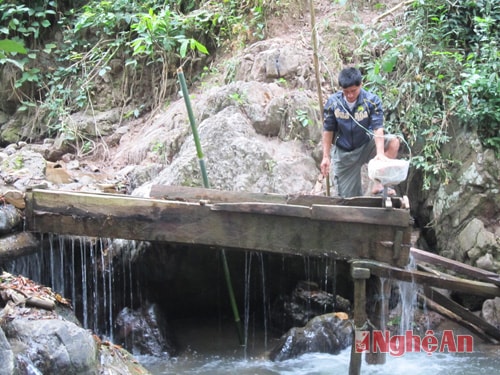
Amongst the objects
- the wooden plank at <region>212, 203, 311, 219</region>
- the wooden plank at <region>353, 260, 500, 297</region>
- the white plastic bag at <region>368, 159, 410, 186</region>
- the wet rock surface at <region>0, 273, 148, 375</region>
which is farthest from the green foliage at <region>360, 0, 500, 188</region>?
the wet rock surface at <region>0, 273, 148, 375</region>

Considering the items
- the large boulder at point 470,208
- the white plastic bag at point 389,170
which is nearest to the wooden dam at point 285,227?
the white plastic bag at point 389,170

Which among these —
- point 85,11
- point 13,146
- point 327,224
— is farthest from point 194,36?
point 327,224

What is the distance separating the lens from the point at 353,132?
6.10m

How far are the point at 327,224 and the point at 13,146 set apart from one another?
612 centimetres

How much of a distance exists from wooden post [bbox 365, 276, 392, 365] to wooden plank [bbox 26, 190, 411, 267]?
0.40 metres

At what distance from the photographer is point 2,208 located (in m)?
5.94

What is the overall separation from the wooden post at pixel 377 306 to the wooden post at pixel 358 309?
213 mm

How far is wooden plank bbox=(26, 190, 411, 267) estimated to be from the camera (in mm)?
5125

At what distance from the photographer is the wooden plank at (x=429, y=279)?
5.07 m

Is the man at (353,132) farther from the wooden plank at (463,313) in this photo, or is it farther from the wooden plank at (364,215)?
the wooden plank at (463,313)

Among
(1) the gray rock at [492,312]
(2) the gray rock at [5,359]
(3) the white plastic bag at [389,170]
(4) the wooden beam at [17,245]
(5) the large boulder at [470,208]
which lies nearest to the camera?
(2) the gray rock at [5,359]

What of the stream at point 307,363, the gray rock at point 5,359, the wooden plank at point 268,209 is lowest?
the stream at point 307,363

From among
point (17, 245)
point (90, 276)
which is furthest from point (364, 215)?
point (17, 245)

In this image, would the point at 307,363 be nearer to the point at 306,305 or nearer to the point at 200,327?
the point at 306,305
